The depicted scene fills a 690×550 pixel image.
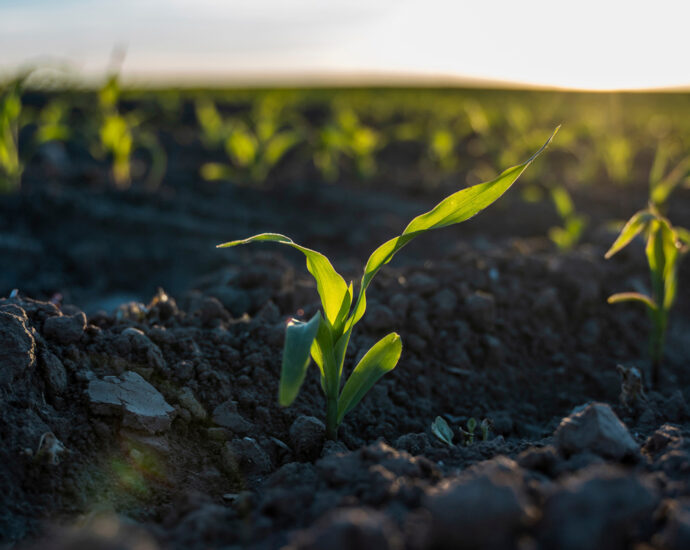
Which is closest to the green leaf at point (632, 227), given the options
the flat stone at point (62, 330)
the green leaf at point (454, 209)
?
the green leaf at point (454, 209)

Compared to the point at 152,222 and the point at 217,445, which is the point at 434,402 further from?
the point at 152,222

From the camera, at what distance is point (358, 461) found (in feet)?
3.97

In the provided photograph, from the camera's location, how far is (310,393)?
1.84m

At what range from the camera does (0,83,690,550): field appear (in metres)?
0.96

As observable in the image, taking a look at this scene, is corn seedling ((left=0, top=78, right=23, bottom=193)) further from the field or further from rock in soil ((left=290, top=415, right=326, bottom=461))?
rock in soil ((left=290, top=415, right=326, bottom=461))

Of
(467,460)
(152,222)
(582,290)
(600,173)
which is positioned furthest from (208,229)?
(600,173)

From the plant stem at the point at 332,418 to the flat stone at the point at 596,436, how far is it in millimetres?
546

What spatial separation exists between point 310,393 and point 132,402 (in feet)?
1.75

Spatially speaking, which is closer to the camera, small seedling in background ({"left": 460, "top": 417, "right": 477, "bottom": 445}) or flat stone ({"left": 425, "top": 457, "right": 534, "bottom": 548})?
flat stone ({"left": 425, "top": 457, "right": 534, "bottom": 548})

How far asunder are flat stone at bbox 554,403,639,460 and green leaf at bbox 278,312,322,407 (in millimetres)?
551

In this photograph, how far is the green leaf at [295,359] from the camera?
3.67ft

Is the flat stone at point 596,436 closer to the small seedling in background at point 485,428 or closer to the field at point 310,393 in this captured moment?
the field at point 310,393

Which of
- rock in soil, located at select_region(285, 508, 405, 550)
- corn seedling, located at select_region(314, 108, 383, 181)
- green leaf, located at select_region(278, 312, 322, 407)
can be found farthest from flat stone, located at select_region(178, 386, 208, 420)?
corn seedling, located at select_region(314, 108, 383, 181)

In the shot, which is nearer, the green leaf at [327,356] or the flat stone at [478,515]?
the flat stone at [478,515]
